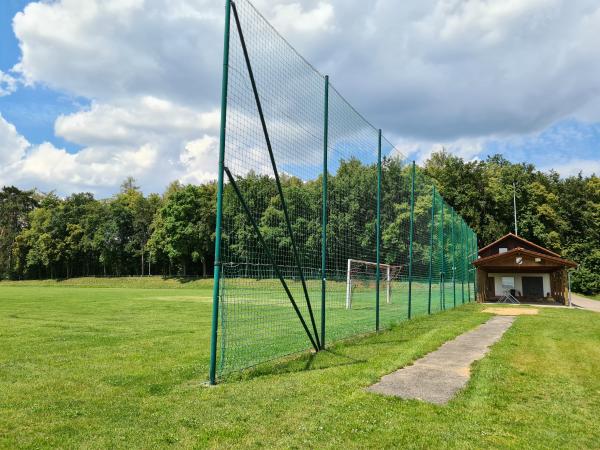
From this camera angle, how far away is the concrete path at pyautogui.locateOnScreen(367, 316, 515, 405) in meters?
5.52

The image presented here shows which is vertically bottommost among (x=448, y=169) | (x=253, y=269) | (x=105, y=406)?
(x=105, y=406)

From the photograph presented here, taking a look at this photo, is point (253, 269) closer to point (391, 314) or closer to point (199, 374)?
point (199, 374)

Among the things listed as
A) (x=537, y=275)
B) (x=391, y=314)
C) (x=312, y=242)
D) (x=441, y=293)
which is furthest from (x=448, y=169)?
(x=312, y=242)

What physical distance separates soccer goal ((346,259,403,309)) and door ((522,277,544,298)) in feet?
64.4

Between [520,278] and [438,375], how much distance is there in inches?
1160

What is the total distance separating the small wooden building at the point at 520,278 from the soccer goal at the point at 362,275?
14444 millimetres

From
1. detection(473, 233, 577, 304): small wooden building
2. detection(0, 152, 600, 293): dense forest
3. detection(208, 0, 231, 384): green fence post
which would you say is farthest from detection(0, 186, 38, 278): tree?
detection(208, 0, 231, 384): green fence post

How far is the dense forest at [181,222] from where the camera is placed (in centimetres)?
5547

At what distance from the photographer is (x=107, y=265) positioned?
70.7 m

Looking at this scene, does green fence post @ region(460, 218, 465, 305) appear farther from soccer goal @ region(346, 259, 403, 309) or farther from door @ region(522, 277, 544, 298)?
door @ region(522, 277, 544, 298)

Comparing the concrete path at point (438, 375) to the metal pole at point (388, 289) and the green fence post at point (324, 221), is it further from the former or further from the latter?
the metal pole at point (388, 289)

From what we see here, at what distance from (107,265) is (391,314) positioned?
64143 millimetres

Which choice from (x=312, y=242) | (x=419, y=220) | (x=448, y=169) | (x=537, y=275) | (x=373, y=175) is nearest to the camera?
(x=312, y=242)

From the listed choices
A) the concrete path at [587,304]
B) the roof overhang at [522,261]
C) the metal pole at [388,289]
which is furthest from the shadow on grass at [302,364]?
the roof overhang at [522,261]
